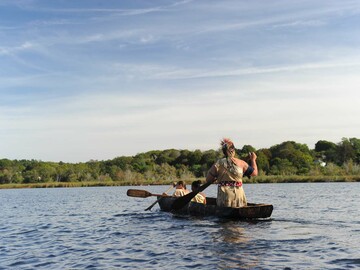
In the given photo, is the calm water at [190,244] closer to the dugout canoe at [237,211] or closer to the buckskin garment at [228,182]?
the dugout canoe at [237,211]

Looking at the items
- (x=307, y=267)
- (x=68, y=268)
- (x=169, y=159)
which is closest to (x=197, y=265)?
(x=307, y=267)

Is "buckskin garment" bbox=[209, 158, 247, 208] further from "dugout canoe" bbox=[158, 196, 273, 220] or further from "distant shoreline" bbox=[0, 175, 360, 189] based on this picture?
"distant shoreline" bbox=[0, 175, 360, 189]

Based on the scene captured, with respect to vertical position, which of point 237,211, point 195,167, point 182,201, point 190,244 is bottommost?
point 190,244

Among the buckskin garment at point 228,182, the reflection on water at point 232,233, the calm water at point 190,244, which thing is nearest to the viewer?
the calm water at point 190,244

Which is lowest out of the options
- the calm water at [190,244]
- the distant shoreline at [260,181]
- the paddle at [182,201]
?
the calm water at [190,244]

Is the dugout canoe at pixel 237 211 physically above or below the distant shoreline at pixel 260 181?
below

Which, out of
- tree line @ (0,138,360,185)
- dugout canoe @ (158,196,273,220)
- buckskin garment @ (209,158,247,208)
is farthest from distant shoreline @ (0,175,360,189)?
buckskin garment @ (209,158,247,208)

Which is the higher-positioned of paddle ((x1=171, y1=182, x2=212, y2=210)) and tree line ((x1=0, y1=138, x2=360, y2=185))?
tree line ((x1=0, y1=138, x2=360, y2=185))

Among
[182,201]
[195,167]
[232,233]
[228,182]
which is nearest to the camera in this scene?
[232,233]

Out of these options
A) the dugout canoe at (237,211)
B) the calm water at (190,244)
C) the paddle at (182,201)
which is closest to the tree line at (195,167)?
the paddle at (182,201)

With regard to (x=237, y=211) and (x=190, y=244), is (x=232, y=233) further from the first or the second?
(x=237, y=211)

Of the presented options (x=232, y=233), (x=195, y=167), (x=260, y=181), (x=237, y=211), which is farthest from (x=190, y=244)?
(x=195, y=167)

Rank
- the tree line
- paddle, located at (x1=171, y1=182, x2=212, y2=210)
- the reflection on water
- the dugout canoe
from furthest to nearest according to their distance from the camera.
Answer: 1. the tree line
2. paddle, located at (x1=171, y1=182, x2=212, y2=210)
3. the dugout canoe
4. the reflection on water

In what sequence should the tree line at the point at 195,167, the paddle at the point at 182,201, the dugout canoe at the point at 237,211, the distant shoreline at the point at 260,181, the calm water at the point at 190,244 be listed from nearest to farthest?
the calm water at the point at 190,244, the dugout canoe at the point at 237,211, the paddle at the point at 182,201, the distant shoreline at the point at 260,181, the tree line at the point at 195,167
